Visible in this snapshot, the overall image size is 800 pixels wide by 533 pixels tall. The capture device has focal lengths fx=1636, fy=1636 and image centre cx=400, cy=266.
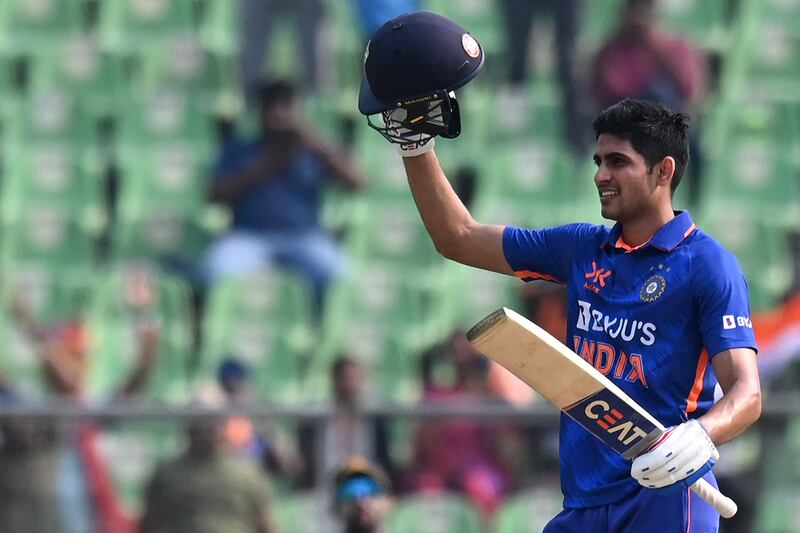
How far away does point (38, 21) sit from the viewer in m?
11.0

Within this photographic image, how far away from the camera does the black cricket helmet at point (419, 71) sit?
398 cm

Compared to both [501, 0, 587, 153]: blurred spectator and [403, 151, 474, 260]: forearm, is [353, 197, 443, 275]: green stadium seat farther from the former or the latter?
[403, 151, 474, 260]: forearm

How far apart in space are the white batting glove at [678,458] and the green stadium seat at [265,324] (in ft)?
17.1

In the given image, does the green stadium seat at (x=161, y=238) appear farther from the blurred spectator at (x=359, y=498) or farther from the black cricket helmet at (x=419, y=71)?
the black cricket helmet at (x=419, y=71)

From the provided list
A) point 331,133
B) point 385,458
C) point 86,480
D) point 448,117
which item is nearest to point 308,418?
point 385,458

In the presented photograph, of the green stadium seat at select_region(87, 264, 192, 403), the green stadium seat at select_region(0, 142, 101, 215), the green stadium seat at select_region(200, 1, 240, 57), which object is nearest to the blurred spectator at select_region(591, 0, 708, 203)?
the green stadium seat at select_region(200, 1, 240, 57)

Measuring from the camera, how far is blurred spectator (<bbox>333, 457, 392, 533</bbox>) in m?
6.52

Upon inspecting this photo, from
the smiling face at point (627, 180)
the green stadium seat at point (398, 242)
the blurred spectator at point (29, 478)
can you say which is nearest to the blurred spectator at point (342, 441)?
the blurred spectator at point (29, 478)

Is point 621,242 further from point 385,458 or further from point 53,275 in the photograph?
point 53,275

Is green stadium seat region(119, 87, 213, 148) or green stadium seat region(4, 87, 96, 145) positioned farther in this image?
green stadium seat region(4, 87, 96, 145)

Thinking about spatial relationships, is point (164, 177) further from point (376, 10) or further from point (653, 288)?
point (653, 288)

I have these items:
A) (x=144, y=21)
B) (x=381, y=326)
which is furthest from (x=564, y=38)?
(x=144, y=21)

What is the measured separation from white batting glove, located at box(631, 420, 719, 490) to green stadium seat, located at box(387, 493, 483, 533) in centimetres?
325

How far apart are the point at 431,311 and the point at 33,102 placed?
307cm
